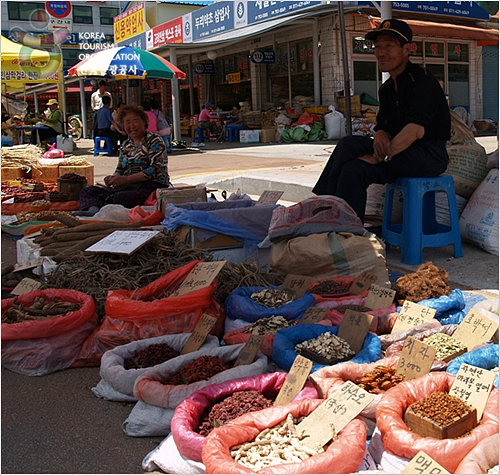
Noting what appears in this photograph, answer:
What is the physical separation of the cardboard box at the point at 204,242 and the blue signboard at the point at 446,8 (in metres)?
12.4

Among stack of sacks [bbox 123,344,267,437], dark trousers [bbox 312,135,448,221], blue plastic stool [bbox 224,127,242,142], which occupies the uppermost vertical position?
blue plastic stool [bbox 224,127,242,142]

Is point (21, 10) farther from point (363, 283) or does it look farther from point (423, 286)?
point (423, 286)

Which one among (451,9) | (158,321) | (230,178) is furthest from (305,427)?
(451,9)

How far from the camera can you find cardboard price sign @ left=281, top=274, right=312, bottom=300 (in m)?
3.44

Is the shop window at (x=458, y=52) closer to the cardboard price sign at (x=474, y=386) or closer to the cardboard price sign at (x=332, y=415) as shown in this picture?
the cardboard price sign at (x=474, y=386)

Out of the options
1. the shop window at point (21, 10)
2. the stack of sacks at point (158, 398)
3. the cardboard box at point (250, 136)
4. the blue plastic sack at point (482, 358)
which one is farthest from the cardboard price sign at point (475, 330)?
the shop window at point (21, 10)

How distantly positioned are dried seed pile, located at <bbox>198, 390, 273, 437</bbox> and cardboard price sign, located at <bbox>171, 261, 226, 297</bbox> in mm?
983

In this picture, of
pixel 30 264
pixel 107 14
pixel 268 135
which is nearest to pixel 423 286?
pixel 30 264

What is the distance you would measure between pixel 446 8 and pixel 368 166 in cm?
1433

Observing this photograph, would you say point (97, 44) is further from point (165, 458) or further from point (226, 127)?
point (165, 458)

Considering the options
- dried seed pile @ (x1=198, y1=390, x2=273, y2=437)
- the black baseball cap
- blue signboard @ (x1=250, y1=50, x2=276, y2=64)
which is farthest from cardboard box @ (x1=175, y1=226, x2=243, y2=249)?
blue signboard @ (x1=250, y1=50, x2=276, y2=64)

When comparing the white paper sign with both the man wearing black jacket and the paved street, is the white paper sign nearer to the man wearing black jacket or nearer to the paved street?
the paved street

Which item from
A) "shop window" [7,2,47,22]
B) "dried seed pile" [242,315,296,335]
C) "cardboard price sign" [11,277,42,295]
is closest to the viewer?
"dried seed pile" [242,315,296,335]

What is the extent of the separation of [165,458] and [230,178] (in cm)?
667
